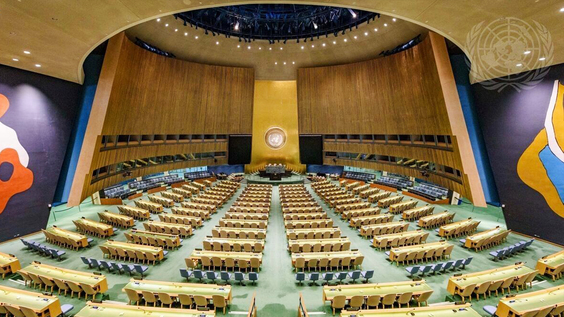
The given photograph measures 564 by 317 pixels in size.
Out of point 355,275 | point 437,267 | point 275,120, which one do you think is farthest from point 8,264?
point 275,120

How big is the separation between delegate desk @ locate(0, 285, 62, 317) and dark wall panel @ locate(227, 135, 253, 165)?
20073 millimetres

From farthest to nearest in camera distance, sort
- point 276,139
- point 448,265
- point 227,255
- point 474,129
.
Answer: point 276,139
point 474,129
point 227,255
point 448,265

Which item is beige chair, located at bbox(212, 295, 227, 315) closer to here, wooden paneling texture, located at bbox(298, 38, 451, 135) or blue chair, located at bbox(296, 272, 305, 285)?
blue chair, located at bbox(296, 272, 305, 285)

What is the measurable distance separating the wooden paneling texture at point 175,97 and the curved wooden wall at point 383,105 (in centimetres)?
689

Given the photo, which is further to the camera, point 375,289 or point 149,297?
point 375,289

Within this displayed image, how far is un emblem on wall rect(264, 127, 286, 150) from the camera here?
28672 mm

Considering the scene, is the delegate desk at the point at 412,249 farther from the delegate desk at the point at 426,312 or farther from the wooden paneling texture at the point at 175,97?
the wooden paneling texture at the point at 175,97

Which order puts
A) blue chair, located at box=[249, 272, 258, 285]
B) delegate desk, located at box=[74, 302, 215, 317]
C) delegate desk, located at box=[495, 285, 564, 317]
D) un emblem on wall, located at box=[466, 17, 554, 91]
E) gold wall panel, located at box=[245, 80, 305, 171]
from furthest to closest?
gold wall panel, located at box=[245, 80, 305, 171]
un emblem on wall, located at box=[466, 17, 554, 91]
blue chair, located at box=[249, 272, 258, 285]
delegate desk, located at box=[495, 285, 564, 317]
delegate desk, located at box=[74, 302, 215, 317]

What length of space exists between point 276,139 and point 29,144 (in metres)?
21.1

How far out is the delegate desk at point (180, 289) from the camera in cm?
603

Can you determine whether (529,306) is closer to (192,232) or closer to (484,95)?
(484,95)

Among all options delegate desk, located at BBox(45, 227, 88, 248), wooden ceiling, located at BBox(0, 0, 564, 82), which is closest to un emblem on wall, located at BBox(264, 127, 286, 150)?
wooden ceiling, located at BBox(0, 0, 564, 82)

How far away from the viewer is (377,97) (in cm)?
2008

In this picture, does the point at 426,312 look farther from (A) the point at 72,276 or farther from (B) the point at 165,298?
(A) the point at 72,276
